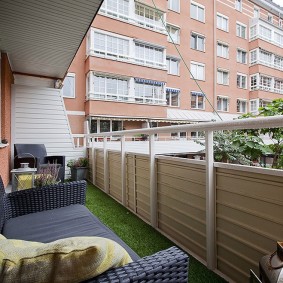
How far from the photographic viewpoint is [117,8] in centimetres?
1355

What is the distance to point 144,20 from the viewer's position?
14742 millimetres

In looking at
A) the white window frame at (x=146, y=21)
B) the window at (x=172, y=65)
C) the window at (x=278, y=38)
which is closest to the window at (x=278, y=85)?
the window at (x=278, y=38)

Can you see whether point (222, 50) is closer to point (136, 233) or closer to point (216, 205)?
point (136, 233)

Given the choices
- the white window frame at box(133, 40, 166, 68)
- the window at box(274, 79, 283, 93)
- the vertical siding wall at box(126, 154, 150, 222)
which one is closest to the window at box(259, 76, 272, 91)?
the window at box(274, 79, 283, 93)

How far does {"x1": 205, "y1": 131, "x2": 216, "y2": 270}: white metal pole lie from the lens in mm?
2016

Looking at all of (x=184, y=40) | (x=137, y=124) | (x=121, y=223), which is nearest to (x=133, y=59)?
(x=137, y=124)

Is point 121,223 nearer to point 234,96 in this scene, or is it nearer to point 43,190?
point 43,190

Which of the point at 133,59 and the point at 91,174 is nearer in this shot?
the point at 91,174

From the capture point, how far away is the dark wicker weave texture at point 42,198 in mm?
2359

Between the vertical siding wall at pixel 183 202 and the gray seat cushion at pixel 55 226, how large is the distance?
0.83 meters

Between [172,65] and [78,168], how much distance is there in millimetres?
12882

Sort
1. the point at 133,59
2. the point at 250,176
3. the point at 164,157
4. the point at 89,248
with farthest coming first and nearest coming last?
the point at 133,59
the point at 164,157
the point at 250,176
the point at 89,248

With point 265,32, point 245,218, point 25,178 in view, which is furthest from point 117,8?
point 265,32

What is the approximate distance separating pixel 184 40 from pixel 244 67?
677cm
